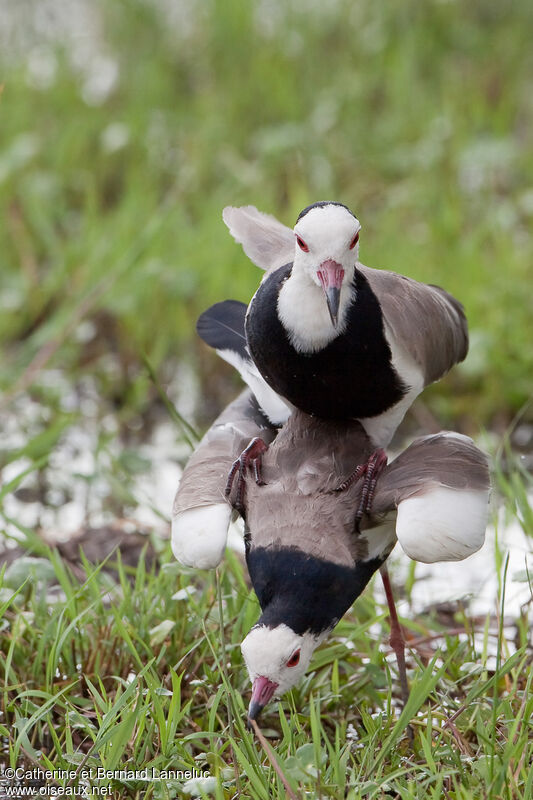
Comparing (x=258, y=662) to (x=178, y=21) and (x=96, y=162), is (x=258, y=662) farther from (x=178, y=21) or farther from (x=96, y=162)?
(x=178, y=21)

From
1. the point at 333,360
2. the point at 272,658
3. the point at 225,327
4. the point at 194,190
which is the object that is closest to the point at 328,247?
the point at 333,360

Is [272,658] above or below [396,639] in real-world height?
above

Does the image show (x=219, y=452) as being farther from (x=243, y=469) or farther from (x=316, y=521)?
(x=316, y=521)

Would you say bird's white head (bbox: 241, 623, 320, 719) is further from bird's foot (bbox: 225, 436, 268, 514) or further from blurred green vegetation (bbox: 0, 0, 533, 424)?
blurred green vegetation (bbox: 0, 0, 533, 424)

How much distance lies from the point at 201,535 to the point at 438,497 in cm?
48

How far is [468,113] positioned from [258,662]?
14.5 ft

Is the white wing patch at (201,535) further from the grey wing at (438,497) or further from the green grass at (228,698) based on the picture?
the grey wing at (438,497)

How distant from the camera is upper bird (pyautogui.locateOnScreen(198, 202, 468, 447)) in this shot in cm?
242

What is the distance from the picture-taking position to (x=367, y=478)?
259 centimetres

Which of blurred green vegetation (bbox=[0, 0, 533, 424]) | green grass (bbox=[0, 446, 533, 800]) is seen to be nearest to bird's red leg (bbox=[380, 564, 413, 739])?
green grass (bbox=[0, 446, 533, 800])

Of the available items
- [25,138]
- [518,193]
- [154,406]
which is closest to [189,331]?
[154,406]

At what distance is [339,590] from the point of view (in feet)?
Answer: 8.15

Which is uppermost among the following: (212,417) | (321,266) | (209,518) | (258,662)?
(321,266)

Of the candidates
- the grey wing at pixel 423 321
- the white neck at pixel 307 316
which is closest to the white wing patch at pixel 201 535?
the white neck at pixel 307 316
